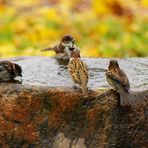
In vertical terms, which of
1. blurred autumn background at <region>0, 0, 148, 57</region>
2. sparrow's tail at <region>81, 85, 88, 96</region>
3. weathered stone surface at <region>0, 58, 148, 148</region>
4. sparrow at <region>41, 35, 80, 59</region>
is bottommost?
Answer: weathered stone surface at <region>0, 58, 148, 148</region>

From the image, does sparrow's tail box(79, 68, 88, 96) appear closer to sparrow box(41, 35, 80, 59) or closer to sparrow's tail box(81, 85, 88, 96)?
sparrow's tail box(81, 85, 88, 96)

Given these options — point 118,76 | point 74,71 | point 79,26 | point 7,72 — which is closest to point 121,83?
point 118,76

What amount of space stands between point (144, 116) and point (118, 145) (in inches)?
14.1

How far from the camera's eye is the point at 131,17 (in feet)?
59.1

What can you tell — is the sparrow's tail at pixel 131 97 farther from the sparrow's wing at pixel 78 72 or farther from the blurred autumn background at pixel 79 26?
the blurred autumn background at pixel 79 26

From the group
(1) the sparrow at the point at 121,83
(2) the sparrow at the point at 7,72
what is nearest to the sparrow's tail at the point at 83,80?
(1) the sparrow at the point at 121,83

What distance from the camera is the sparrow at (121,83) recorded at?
8.65 metres

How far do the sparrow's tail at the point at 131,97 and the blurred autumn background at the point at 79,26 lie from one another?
5149mm

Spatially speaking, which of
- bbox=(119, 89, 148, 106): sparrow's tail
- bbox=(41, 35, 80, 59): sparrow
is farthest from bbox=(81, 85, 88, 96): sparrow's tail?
bbox=(41, 35, 80, 59): sparrow

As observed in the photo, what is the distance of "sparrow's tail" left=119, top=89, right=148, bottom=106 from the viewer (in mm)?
8703

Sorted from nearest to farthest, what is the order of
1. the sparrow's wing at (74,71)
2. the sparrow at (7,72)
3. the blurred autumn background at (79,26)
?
the sparrow's wing at (74,71)
the sparrow at (7,72)
the blurred autumn background at (79,26)

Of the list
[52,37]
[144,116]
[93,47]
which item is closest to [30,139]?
[144,116]

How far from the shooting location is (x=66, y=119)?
29.5 ft

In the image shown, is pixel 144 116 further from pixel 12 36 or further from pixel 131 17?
pixel 131 17
